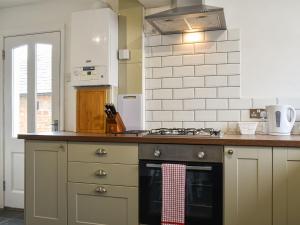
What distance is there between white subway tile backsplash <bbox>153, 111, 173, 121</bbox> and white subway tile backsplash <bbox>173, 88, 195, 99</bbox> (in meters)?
0.17

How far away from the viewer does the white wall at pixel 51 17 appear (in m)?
3.00

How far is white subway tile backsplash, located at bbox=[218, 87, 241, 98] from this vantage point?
247 centimetres

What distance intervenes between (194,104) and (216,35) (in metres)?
0.64

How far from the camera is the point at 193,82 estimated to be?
8.46ft

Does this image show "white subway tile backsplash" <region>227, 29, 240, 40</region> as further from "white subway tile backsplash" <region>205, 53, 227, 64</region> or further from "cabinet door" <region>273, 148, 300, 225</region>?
"cabinet door" <region>273, 148, 300, 225</region>

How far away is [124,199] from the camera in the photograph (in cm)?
212

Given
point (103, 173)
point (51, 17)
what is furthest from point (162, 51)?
point (51, 17)

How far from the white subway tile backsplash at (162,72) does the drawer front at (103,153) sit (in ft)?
2.81

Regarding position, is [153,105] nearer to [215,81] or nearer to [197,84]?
[197,84]

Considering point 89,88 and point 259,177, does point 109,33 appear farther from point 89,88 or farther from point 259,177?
point 259,177

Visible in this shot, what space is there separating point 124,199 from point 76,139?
23.2 inches

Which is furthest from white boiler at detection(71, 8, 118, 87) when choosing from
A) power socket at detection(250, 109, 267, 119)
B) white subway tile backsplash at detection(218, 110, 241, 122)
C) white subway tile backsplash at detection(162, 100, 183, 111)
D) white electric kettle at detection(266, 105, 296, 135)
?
white electric kettle at detection(266, 105, 296, 135)

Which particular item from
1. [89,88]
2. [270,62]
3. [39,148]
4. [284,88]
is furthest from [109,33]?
[284,88]

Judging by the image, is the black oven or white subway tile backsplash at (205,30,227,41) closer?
the black oven
